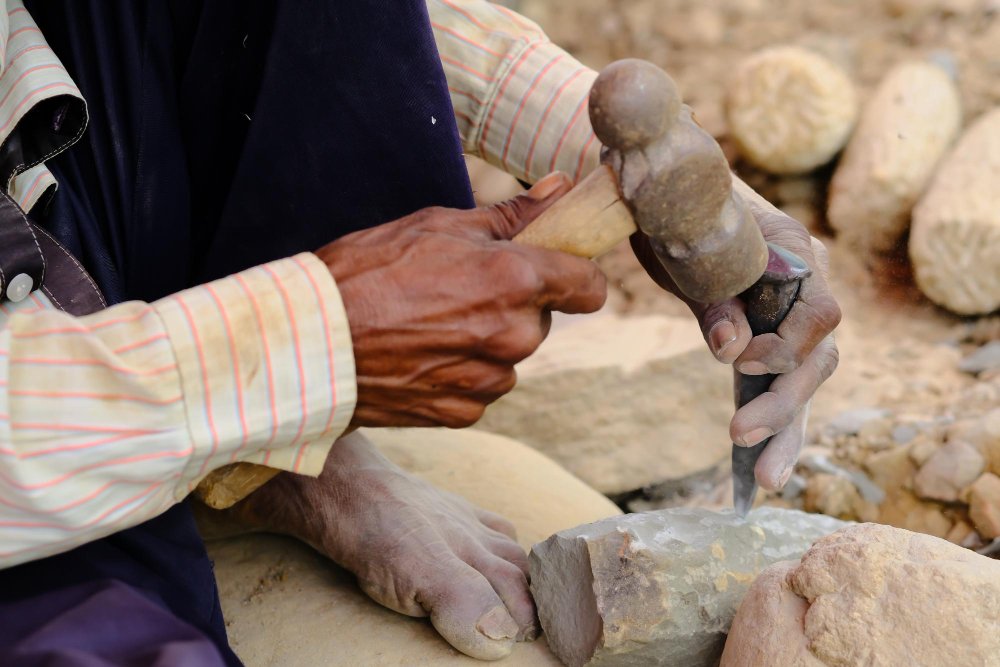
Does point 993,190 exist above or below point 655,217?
below

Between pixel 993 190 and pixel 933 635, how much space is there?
104 inches

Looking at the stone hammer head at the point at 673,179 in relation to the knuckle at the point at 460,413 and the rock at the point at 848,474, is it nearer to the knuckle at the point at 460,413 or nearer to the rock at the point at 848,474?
the knuckle at the point at 460,413

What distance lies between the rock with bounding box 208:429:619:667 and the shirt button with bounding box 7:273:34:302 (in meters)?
0.75

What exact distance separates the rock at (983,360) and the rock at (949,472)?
32.8 inches

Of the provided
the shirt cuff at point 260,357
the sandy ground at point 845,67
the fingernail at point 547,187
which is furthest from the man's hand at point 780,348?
the sandy ground at point 845,67

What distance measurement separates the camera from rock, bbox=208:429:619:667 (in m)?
1.83

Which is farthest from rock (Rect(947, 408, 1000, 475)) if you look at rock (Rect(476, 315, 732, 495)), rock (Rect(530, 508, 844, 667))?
rock (Rect(530, 508, 844, 667))

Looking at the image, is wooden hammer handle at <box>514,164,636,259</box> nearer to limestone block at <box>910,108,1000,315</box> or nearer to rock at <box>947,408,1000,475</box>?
rock at <box>947,408,1000,475</box>

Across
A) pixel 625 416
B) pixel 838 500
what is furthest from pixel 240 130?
pixel 838 500

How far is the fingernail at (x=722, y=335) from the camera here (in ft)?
5.52

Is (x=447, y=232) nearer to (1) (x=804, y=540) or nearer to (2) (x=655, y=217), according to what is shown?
(2) (x=655, y=217)

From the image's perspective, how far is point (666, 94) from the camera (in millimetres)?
1331

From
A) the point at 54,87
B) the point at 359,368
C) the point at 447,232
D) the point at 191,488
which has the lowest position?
the point at 191,488

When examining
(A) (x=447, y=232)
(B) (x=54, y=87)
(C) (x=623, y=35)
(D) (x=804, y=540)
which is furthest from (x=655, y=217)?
(C) (x=623, y=35)
